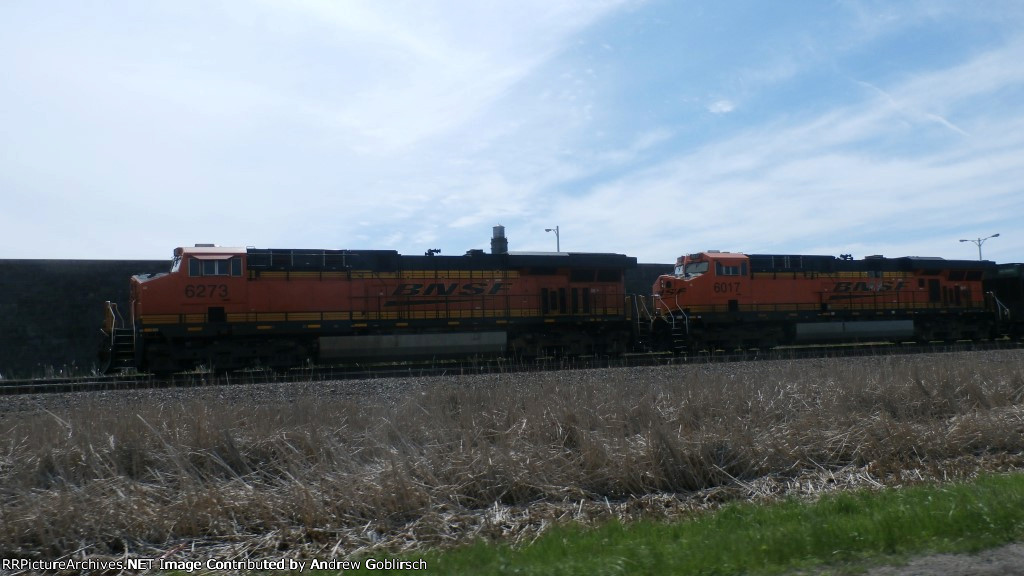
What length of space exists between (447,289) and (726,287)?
924 centimetres

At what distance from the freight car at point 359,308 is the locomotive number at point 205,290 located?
25mm

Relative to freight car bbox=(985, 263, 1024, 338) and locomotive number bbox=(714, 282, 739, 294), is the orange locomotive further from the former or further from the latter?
freight car bbox=(985, 263, 1024, 338)

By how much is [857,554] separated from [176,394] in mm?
10188

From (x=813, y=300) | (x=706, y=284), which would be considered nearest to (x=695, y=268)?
(x=706, y=284)

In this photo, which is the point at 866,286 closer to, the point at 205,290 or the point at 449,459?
the point at 205,290

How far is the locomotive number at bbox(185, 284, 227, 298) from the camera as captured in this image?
18812mm

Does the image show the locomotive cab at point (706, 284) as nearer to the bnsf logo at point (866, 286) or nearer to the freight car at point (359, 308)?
the freight car at point (359, 308)

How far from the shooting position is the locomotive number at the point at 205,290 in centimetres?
1881

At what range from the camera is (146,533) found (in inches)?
245

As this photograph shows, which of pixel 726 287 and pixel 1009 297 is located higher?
pixel 726 287

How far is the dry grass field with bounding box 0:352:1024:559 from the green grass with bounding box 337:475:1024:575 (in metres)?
0.78

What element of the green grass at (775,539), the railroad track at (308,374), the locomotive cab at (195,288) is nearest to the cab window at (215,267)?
the locomotive cab at (195,288)

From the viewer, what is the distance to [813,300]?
86.3 ft

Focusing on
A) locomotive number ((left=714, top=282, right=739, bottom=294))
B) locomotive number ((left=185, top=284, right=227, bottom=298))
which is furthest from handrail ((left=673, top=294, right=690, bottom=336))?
locomotive number ((left=185, top=284, right=227, bottom=298))
